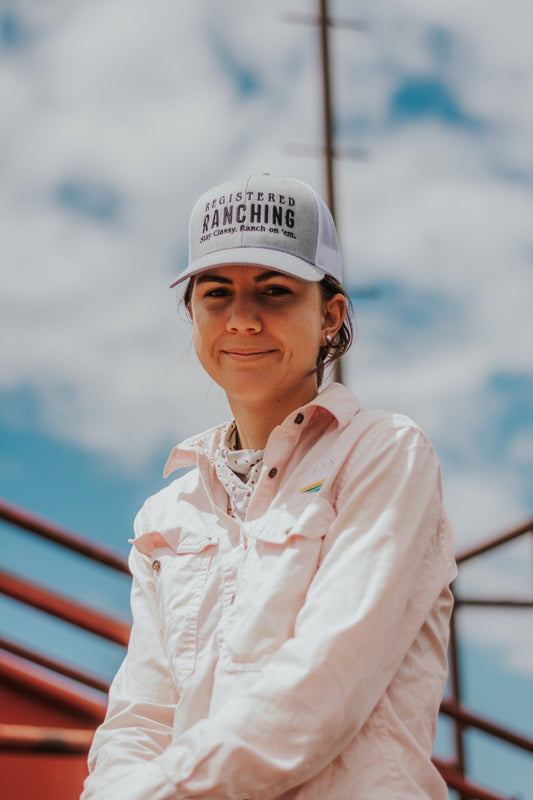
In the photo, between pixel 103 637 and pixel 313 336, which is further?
pixel 103 637

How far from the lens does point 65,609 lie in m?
2.24

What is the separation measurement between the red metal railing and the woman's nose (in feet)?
2.77

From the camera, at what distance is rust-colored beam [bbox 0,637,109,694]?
2393 millimetres

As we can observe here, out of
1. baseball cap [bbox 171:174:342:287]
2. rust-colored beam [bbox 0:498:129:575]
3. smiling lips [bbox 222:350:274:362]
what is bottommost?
rust-colored beam [bbox 0:498:129:575]

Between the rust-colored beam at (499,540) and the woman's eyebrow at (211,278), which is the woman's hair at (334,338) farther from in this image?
the rust-colored beam at (499,540)

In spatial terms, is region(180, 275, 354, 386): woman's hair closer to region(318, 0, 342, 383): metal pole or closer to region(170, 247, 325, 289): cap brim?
region(170, 247, 325, 289): cap brim

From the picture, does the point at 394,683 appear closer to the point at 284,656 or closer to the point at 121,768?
the point at 284,656

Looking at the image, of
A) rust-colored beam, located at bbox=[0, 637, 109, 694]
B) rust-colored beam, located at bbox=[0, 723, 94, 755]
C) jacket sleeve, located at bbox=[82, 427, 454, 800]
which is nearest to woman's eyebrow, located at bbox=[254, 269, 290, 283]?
jacket sleeve, located at bbox=[82, 427, 454, 800]

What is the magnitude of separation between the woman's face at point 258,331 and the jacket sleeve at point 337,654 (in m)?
0.29

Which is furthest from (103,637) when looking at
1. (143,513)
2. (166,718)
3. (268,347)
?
(268,347)

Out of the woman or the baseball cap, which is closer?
the woman

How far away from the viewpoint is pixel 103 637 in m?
2.21

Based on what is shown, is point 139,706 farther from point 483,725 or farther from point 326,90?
point 326,90

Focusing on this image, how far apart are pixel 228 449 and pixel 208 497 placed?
0.50 ft
